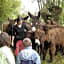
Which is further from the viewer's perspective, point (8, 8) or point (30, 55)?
point (8, 8)

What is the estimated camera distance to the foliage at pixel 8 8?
3131 millimetres

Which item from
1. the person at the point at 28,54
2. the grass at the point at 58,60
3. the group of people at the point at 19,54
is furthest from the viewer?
the grass at the point at 58,60

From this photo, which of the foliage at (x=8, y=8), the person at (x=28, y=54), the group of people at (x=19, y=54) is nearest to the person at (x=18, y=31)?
the foliage at (x=8, y=8)

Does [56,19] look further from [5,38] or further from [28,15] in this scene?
[5,38]

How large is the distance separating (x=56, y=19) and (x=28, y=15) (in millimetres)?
416

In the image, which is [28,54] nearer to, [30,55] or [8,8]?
[30,55]

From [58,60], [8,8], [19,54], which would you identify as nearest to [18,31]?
[8,8]

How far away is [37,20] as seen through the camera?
307cm

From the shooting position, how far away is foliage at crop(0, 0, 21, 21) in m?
3.13

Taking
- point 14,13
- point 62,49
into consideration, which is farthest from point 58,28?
point 14,13

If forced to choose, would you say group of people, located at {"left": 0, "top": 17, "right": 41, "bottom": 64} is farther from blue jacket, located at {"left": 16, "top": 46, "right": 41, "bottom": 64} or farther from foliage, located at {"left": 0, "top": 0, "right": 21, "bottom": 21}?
foliage, located at {"left": 0, "top": 0, "right": 21, "bottom": 21}

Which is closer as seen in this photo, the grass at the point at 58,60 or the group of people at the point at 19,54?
the group of people at the point at 19,54

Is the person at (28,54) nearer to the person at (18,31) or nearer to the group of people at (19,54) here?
the group of people at (19,54)

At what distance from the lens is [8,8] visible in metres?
3.17
